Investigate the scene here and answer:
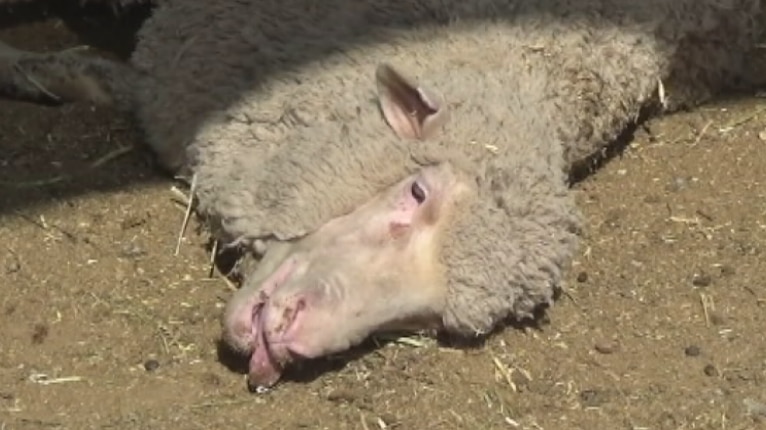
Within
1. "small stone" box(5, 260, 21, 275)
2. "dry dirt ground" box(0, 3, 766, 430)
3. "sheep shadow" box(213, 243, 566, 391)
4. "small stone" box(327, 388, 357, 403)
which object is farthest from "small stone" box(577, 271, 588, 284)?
"small stone" box(5, 260, 21, 275)

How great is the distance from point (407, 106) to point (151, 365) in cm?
98

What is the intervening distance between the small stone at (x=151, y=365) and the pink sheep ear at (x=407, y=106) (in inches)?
35.5

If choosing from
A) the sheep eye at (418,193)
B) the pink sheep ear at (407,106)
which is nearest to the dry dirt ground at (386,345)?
the sheep eye at (418,193)

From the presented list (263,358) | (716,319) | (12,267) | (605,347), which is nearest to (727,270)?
(716,319)

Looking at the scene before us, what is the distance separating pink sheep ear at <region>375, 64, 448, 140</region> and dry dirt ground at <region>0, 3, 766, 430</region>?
588mm

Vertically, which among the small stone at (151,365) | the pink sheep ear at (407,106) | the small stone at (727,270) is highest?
the pink sheep ear at (407,106)

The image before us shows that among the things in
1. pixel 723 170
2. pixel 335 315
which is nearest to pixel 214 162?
pixel 335 315

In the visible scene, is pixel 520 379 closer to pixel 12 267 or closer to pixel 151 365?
pixel 151 365

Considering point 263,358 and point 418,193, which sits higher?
point 418,193

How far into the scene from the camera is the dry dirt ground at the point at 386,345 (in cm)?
435

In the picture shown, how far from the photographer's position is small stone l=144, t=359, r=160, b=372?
4.45 m

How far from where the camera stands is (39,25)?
6.12m

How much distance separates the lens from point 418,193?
4.51m

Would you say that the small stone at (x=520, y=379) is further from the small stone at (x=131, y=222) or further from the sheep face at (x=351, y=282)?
the small stone at (x=131, y=222)
